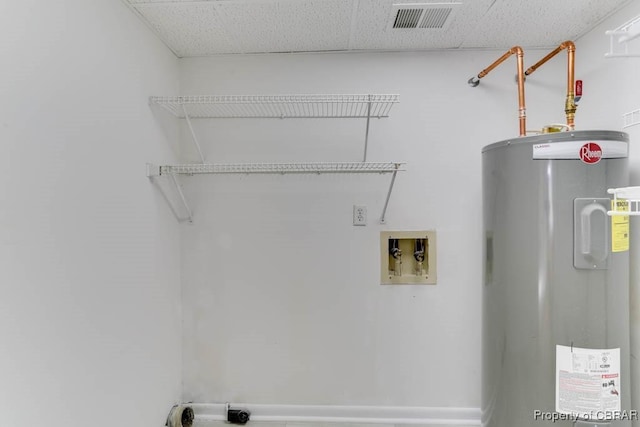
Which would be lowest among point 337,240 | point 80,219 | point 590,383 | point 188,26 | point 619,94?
point 590,383

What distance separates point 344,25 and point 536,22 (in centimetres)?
94

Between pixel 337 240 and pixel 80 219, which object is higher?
pixel 80 219

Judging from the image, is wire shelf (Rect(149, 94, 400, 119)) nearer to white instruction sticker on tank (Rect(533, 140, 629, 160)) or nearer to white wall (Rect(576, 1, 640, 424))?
white instruction sticker on tank (Rect(533, 140, 629, 160))

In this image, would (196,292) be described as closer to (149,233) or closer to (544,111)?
(149,233)

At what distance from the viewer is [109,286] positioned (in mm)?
1182

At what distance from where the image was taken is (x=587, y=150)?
109 cm

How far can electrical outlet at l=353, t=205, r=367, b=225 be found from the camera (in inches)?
68.2

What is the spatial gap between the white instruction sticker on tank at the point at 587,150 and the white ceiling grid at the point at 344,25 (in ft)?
2.38

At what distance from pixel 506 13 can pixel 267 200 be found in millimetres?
1510

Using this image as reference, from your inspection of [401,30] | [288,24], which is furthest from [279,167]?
[401,30]

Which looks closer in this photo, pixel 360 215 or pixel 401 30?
pixel 401 30

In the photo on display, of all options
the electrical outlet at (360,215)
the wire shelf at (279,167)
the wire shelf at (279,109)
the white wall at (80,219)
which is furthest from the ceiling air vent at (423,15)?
the white wall at (80,219)

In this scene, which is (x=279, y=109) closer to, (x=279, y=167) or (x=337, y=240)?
(x=279, y=167)

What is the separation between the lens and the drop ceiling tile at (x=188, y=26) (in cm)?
135
